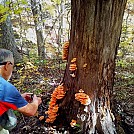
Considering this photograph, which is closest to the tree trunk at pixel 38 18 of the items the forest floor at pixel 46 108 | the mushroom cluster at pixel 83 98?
the forest floor at pixel 46 108

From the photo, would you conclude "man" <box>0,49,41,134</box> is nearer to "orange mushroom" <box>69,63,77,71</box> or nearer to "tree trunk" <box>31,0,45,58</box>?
"orange mushroom" <box>69,63,77,71</box>

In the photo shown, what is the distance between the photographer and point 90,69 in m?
2.84

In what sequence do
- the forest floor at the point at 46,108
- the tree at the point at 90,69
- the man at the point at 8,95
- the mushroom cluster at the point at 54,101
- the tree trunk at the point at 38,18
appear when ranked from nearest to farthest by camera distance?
the man at the point at 8,95 → the tree at the point at 90,69 → the mushroom cluster at the point at 54,101 → the forest floor at the point at 46,108 → the tree trunk at the point at 38,18

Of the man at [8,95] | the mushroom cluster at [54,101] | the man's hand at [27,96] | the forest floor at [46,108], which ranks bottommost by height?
the forest floor at [46,108]

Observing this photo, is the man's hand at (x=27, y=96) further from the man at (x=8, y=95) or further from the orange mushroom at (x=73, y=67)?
the orange mushroom at (x=73, y=67)

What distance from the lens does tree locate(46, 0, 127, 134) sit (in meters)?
2.64

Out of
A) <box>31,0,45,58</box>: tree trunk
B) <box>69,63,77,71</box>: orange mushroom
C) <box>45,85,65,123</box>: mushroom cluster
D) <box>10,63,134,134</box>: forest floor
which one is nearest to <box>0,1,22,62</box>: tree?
<box>31,0,45,58</box>: tree trunk

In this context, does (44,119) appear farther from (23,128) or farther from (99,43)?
(99,43)

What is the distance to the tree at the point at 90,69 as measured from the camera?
8.68 ft

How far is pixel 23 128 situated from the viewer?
3475 mm

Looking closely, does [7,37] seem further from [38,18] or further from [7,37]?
[38,18]

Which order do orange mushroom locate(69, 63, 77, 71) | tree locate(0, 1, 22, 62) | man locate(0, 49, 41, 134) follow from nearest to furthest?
man locate(0, 49, 41, 134)
orange mushroom locate(69, 63, 77, 71)
tree locate(0, 1, 22, 62)

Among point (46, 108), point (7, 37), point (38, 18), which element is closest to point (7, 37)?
point (7, 37)

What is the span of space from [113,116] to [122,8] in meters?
1.60
